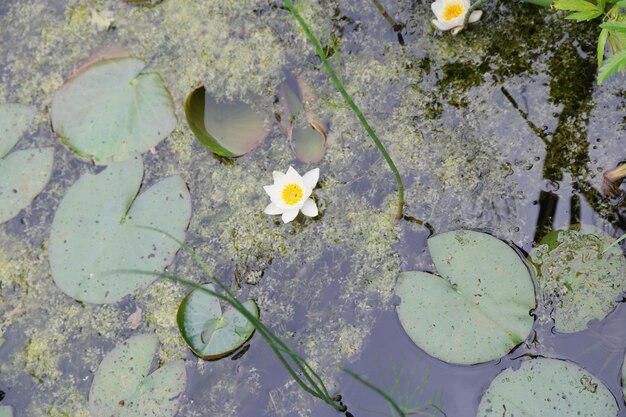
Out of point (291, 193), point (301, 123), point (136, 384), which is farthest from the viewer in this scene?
point (301, 123)

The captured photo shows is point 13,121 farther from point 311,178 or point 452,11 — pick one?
point 452,11

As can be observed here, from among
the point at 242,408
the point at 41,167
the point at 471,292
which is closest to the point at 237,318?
the point at 242,408

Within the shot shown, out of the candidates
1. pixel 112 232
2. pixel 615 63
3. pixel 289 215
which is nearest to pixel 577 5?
pixel 615 63

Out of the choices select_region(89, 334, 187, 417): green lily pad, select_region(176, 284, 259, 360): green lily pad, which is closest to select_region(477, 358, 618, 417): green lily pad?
select_region(176, 284, 259, 360): green lily pad

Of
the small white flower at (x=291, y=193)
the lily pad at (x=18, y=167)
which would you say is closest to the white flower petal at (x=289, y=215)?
the small white flower at (x=291, y=193)

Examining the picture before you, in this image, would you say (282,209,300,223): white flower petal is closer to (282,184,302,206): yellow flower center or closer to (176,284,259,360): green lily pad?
(282,184,302,206): yellow flower center

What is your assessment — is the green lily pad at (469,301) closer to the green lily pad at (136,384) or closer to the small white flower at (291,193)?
the small white flower at (291,193)

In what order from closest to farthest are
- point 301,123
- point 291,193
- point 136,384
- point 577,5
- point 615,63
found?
point 615,63 < point 577,5 < point 136,384 < point 291,193 < point 301,123
